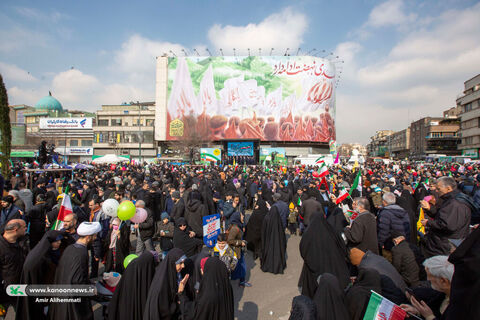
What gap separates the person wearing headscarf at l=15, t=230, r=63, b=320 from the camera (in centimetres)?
281

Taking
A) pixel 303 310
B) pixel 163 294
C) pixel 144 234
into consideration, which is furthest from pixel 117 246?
pixel 303 310

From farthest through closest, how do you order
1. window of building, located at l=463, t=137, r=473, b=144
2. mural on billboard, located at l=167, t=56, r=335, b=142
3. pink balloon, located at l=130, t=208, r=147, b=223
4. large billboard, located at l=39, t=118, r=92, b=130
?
mural on billboard, located at l=167, t=56, r=335, b=142 → large billboard, located at l=39, t=118, r=92, b=130 → window of building, located at l=463, t=137, r=473, b=144 → pink balloon, located at l=130, t=208, r=147, b=223

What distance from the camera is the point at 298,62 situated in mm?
49000

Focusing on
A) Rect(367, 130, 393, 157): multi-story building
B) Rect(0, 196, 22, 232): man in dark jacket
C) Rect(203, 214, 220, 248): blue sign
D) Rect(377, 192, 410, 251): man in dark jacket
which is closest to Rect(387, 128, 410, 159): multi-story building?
Rect(367, 130, 393, 157): multi-story building

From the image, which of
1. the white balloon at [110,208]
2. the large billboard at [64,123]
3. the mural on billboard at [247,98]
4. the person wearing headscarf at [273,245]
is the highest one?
the mural on billboard at [247,98]

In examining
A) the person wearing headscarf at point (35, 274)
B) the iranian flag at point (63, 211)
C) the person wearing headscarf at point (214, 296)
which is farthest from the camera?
the iranian flag at point (63, 211)

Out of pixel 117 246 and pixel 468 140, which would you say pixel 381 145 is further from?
pixel 117 246

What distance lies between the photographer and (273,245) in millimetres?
5223

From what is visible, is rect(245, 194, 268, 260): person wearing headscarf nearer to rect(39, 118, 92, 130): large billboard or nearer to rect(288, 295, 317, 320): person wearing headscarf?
rect(288, 295, 317, 320): person wearing headscarf

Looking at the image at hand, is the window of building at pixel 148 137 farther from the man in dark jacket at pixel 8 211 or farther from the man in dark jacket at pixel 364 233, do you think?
the man in dark jacket at pixel 364 233

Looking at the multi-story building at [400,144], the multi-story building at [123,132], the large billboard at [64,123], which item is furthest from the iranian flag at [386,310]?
the multi-story building at [400,144]

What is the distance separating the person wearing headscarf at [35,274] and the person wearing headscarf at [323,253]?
10.6 ft

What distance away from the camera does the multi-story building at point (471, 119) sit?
37.1m

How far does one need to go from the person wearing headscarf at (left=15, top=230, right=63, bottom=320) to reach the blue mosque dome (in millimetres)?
69245
